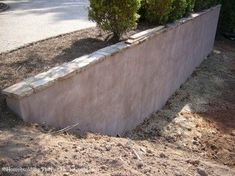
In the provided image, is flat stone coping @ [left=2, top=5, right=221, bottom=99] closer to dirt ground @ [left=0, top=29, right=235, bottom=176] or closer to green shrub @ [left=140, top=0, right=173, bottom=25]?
dirt ground @ [left=0, top=29, right=235, bottom=176]

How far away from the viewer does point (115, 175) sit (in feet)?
11.2

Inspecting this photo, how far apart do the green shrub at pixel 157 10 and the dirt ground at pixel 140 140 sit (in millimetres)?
1967

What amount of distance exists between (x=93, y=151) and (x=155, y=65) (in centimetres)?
396

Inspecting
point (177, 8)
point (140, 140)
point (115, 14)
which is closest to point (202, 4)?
point (177, 8)

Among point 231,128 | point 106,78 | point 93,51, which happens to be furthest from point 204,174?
point 231,128

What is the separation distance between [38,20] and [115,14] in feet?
10.5

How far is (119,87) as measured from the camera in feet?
20.5

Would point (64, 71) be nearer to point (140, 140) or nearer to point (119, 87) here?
point (119, 87)

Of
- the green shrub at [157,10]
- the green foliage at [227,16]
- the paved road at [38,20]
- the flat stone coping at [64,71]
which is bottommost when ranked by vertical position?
the green foliage at [227,16]

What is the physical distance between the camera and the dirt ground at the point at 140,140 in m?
3.54

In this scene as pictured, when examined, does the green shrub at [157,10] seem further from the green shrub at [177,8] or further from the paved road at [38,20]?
the paved road at [38,20]

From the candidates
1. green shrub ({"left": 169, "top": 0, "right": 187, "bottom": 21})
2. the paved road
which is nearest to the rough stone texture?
green shrub ({"left": 169, "top": 0, "right": 187, "bottom": 21})

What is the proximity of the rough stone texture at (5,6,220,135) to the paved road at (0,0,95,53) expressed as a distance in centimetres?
187

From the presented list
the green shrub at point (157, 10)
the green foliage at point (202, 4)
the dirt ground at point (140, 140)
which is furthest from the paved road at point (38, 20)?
the green foliage at point (202, 4)
